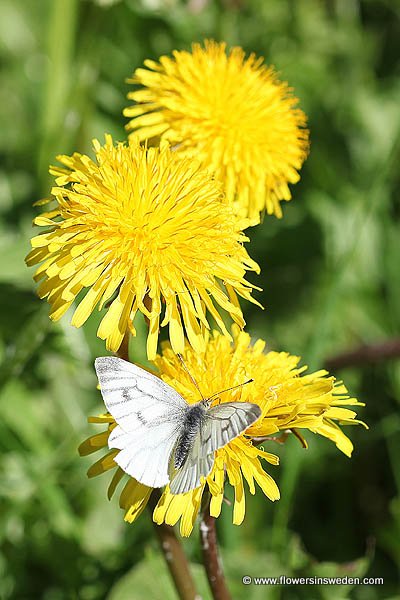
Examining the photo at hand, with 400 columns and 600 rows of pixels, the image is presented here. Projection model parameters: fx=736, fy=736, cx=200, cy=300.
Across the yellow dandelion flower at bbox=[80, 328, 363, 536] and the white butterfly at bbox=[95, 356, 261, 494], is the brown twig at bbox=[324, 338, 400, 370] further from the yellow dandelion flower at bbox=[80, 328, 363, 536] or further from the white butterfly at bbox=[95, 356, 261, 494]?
the white butterfly at bbox=[95, 356, 261, 494]

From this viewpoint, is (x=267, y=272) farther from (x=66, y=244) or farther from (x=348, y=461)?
(x=66, y=244)

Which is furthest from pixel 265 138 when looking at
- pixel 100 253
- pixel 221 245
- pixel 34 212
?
pixel 34 212

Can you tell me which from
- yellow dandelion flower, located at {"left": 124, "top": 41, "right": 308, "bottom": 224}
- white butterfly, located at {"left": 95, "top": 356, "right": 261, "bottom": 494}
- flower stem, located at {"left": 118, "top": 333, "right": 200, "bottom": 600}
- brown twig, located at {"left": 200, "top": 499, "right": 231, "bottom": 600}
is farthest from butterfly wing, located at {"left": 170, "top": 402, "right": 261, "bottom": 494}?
yellow dandelion flower, located at {"left": 124, "top": 41, "right": 308, "bottom": 224}

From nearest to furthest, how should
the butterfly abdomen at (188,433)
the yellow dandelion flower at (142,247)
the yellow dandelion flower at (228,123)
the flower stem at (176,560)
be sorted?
the butterfly abdomen at (188,433)
the yellow dandelion flower at (142,247)
the flower stem at (176,560)
the yellow dandelion flower at (228,123)

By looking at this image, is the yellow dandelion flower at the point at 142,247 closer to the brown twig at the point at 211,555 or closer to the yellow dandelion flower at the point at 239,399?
the yellow dandelion flower at the point at 239,399

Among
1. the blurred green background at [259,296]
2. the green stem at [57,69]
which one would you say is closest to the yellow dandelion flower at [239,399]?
the blurred green background at [259,296]
